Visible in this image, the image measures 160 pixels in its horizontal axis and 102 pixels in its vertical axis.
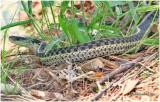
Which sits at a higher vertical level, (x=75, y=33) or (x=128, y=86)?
(x=75, y=33)

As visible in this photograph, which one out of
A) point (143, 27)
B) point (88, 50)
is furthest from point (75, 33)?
point (143, 27)

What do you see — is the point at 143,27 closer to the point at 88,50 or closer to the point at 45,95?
the point at 88,50

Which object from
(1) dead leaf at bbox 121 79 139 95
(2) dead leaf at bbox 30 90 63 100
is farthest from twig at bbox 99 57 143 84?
(2) dead leaf at bbox 30 90 63 100

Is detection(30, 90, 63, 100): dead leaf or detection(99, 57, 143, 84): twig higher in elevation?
detection(99, 57, 143, 84): twig

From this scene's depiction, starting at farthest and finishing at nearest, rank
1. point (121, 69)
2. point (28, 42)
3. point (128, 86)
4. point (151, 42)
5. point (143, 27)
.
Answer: point (143, 27)
point (28, 42)
point (151, 42)
point (121, 69)
point (128, 86)

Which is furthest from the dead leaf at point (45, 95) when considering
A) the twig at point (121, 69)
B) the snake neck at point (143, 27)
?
the snake neck at point (143, 27)

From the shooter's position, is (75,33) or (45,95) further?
(75,33)

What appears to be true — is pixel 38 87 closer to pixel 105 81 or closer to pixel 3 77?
pixel 3 77

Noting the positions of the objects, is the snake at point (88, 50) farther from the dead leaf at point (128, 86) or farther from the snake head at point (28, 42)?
the dead leaf at point (128, 86)

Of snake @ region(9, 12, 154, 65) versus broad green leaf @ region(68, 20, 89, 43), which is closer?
broad green leaf @ region(68, 20, 89, 43)

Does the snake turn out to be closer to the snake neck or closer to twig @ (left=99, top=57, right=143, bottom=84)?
the snake neck

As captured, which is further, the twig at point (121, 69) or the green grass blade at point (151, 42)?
the green grass blade at point (151, 42)

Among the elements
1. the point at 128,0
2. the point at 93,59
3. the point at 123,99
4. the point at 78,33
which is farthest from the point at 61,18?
the point at 123,99
